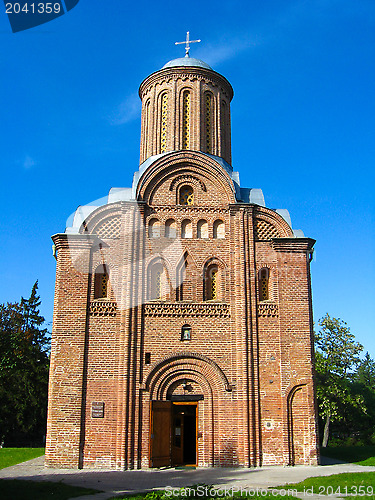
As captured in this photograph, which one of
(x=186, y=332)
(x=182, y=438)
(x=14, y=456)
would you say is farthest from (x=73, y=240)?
(x=14, y=456)

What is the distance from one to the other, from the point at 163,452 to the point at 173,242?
664 cm

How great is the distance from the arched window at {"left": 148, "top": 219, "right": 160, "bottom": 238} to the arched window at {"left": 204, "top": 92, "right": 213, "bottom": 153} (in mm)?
4069

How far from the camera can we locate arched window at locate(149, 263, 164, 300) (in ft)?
54.5

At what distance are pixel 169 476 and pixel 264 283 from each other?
6.74 m

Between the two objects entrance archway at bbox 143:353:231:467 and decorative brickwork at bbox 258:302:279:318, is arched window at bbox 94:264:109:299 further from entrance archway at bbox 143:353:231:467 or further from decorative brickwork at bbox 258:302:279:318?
decorative brickwork at bbox 258:302:279:318

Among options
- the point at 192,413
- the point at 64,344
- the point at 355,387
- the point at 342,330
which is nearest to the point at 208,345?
the point at 192,413

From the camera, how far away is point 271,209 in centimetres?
1764

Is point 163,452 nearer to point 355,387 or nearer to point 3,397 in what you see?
point 3,397

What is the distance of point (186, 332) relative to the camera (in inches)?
637

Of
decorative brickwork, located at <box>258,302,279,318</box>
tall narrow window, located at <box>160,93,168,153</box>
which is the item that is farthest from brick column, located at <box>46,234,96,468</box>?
decorative brickwork, located at <box>258,302,279,318</box>

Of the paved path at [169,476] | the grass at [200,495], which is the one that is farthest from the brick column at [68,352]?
the grass at [200,495]

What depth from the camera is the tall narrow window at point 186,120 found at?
765 inches

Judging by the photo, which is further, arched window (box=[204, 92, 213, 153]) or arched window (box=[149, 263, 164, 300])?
arched window (box=[204, 92, 213, 153])

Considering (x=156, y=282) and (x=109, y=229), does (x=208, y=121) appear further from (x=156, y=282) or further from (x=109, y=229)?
(x=156, y=282)
